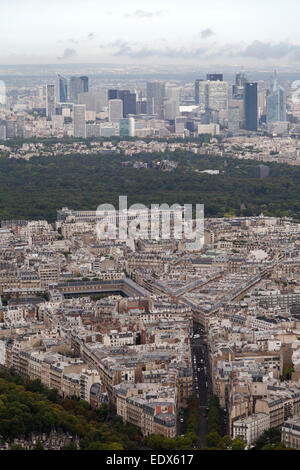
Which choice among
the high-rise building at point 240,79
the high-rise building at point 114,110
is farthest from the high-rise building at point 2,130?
the high-rise building at point 240,79

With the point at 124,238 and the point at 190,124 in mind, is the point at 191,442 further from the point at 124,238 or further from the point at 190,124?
the point at 190,124

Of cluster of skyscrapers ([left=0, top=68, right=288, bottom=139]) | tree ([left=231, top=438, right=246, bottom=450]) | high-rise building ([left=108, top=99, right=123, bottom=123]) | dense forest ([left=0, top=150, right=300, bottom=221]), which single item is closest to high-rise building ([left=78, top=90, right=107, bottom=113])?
cluster of skyscrapers ([left=0, top=68, right=288, bottom=139])

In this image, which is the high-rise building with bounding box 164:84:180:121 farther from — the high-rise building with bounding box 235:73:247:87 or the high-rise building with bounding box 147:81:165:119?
the high-rise building with bounding box 235:73:247:87

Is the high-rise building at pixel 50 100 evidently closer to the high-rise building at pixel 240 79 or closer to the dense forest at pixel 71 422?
the high-rise building at pixel 240 79

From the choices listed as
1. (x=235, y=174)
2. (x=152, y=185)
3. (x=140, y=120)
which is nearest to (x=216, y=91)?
(x=140, y=120)

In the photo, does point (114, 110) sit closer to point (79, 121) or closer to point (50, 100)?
point (79, 121)

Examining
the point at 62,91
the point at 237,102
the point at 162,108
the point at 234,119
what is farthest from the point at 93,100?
the point at 234,119
